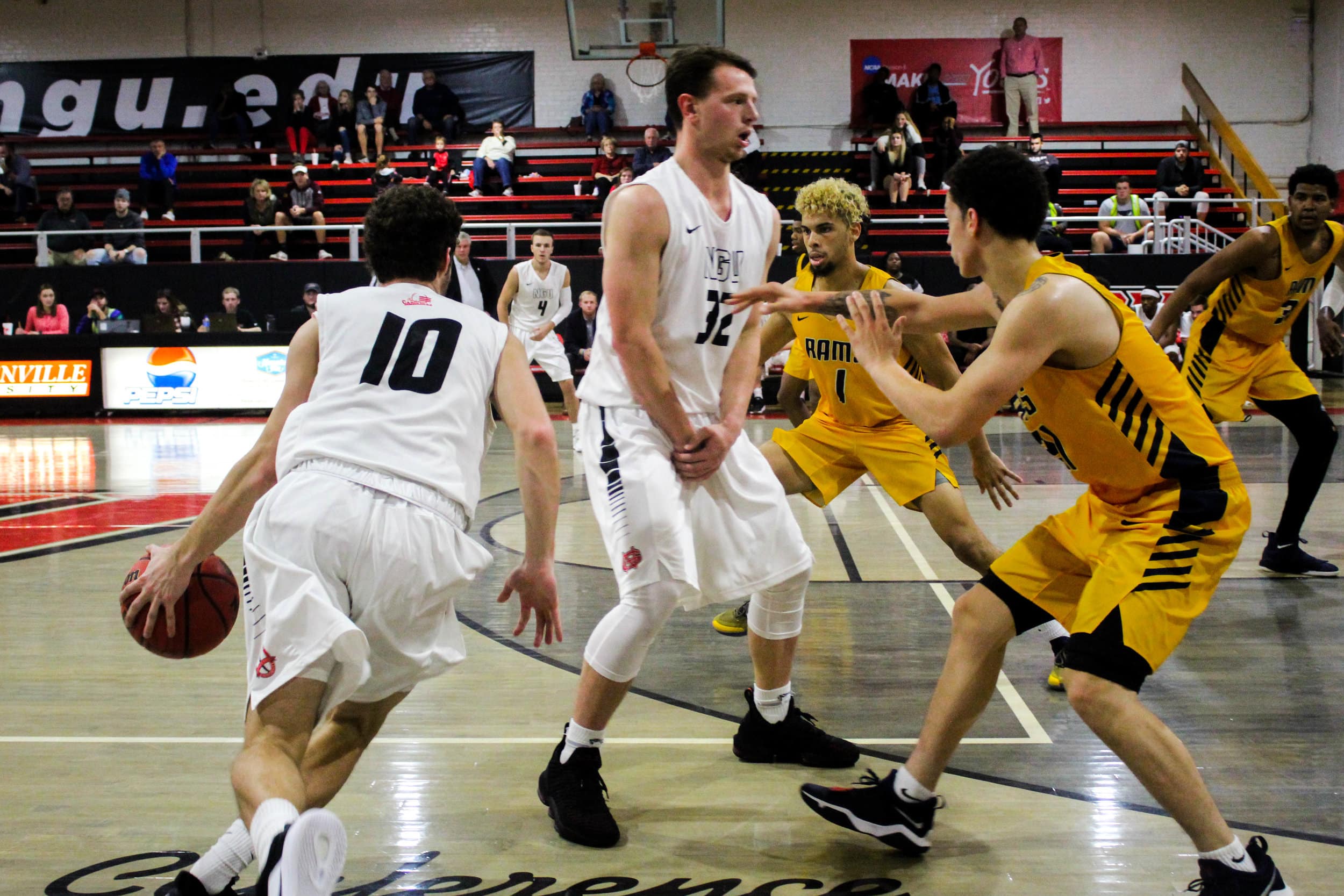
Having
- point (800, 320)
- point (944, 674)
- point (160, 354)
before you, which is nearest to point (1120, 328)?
point (944, 674)

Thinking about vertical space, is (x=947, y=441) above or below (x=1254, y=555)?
above

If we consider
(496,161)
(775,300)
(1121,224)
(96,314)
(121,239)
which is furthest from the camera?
(496,161)

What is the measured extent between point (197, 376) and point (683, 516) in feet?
41.2

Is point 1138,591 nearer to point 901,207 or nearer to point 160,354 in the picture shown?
point 160,354

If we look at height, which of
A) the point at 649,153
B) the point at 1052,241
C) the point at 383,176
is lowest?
the point at 1052,241

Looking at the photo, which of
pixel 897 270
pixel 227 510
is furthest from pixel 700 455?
pixel 897 270

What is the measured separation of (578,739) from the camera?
10.1ft

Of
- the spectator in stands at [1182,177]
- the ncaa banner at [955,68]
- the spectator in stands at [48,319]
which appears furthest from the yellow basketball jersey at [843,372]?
the ncaa banner at [955,68]

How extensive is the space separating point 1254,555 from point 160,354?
12388 mm

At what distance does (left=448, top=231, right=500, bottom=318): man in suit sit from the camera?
10.6m

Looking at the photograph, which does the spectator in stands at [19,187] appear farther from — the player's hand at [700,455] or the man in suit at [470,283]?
the player's hand at [700,455]

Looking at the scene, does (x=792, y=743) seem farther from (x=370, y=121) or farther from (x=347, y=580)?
(x=370, y=121)

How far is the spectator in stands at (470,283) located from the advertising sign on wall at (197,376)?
12.6ft

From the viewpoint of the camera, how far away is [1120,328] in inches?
106
